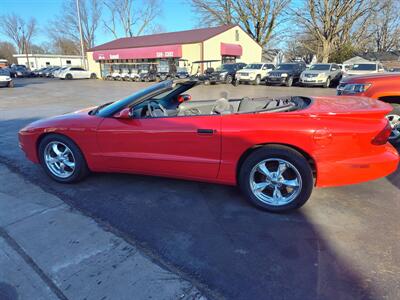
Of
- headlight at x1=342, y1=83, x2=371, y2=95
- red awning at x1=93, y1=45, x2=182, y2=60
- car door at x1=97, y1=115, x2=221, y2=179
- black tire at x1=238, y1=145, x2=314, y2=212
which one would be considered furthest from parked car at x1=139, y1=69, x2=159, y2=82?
black tire at x1=238, y1=145, x2=314, y2=212

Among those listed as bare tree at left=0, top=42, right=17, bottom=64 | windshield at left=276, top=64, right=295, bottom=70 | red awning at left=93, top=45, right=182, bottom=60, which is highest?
bare tree at left=0, top=42, right=17, bottom=64

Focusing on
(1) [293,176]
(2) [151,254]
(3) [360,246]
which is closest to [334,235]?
(3) [360,246]

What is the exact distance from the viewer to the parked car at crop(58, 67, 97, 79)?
37312 millimetres

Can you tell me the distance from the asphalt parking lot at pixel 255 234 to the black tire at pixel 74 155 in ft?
0.39

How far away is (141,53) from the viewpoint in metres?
32.7

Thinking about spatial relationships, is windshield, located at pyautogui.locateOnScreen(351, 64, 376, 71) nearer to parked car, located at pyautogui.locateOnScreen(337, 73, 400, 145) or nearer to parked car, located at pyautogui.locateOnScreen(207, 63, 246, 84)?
parked car, located at pyautogui.locateOnScreen(207, 63, 246, 84)

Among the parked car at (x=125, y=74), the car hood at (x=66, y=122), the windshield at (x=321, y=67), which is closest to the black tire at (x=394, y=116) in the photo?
the car hood at (x=66, y=122)

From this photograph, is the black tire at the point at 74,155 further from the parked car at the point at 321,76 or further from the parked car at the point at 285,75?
the parked car at the point at 285,75

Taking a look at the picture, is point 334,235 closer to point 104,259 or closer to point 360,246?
point 360,246

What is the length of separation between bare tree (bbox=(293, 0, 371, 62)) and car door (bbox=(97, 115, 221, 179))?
33519 mm

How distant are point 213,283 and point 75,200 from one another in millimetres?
2073

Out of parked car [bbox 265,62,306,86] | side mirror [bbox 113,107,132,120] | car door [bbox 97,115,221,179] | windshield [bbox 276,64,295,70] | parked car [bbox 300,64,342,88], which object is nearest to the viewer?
car door [bbox 97,115,221,179]

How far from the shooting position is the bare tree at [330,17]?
97.7 feet

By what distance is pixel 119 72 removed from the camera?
114ft
